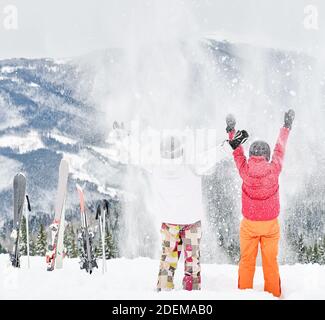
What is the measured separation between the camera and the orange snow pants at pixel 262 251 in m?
4.09

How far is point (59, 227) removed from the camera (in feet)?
17.0

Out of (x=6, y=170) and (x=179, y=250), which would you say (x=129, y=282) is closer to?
(x=179, y=250)

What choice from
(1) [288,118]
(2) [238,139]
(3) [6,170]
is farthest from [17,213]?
(3) [6,170]

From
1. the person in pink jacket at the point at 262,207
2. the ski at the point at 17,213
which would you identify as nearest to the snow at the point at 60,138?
the ski at the point at 17,213

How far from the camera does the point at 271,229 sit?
408 cm

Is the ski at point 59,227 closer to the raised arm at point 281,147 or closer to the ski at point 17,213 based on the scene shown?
the ski at point 17,213

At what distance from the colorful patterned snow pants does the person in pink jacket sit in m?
0.38

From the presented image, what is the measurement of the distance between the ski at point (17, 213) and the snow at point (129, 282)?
98 mm

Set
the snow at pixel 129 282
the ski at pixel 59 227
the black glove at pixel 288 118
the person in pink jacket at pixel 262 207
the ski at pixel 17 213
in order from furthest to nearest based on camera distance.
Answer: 1. the ski at pixel 59 227
2. the ski at pixel 17 213
3. the black glove at pixel 288 118
4. the person in pink jacket at pixel 262 207
5. the snow at pixel 129 282

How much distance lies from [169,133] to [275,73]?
24.3ft

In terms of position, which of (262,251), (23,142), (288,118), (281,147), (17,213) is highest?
(23,142)

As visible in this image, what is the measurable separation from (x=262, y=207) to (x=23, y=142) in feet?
17.0

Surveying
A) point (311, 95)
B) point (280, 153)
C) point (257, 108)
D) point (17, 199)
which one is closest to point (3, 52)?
point (17, 199)
